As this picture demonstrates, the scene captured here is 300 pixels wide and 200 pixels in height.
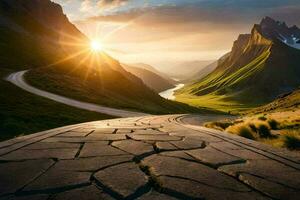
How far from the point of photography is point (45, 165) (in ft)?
21.6

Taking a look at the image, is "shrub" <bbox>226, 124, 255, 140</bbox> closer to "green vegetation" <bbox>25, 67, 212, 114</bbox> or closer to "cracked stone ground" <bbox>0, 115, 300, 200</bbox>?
"cracked stone ground" <bbox>0, 115, 300, 200</bbox>

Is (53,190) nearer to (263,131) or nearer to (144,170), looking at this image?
(144,170)

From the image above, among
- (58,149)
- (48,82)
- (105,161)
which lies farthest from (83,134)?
(48,82)

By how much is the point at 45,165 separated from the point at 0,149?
2103 mm

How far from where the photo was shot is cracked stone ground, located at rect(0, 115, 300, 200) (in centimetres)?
509

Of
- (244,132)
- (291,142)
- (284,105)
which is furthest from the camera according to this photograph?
(284,105)

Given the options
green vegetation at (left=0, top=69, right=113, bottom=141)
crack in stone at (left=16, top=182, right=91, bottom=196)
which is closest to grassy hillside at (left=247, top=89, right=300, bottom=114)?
green vegetation at (left=0, top=69, right=113, bottom=141)

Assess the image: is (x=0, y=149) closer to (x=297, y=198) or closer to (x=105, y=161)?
(x=105, y=161)

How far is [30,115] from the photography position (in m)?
33.2

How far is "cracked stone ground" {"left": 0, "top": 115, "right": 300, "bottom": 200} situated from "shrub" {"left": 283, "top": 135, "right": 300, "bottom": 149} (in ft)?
6.44

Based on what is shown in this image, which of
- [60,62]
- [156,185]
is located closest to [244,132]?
[156,185]

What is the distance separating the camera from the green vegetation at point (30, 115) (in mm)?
26794

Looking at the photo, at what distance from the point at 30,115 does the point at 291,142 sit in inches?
1055

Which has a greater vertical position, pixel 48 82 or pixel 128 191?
pixel 48 82
